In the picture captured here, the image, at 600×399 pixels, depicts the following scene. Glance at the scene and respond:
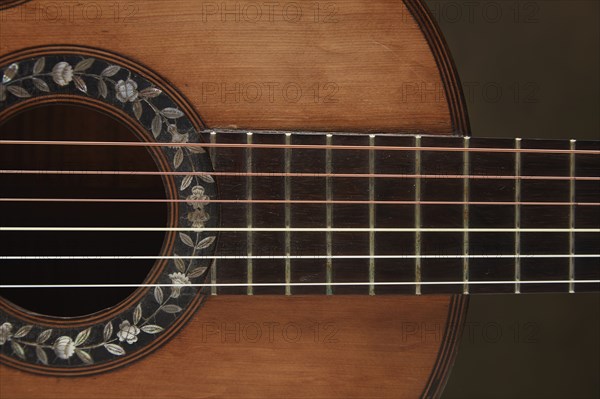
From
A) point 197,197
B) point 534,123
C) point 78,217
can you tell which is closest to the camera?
point 197,197

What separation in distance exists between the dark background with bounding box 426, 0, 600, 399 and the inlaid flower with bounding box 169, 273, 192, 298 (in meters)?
1.02

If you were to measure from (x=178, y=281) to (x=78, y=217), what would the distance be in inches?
14.2

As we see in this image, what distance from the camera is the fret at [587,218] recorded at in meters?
1.18

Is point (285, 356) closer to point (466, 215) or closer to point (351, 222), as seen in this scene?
point (351, 222)

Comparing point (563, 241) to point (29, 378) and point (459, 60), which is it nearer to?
point (459, 60)

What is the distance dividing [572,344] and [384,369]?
0.95 meters

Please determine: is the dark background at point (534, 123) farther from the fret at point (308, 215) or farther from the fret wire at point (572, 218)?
the fret at point (308, 215)

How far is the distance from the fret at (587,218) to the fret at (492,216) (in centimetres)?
13

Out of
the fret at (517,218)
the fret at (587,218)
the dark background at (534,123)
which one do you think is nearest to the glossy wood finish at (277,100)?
the fret at (517,218)

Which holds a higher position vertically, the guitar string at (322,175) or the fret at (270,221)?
the guitar string at (322,175)

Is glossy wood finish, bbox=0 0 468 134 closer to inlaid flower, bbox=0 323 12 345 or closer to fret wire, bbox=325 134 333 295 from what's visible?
fret wire, bbox=325 134 333 295

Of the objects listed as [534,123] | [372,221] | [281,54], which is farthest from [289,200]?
[534,123]

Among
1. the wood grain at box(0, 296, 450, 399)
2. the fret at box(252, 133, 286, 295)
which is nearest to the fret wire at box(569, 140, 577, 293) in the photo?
the wood grain at box(0, 296, 450, 399)

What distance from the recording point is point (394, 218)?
115 cm
